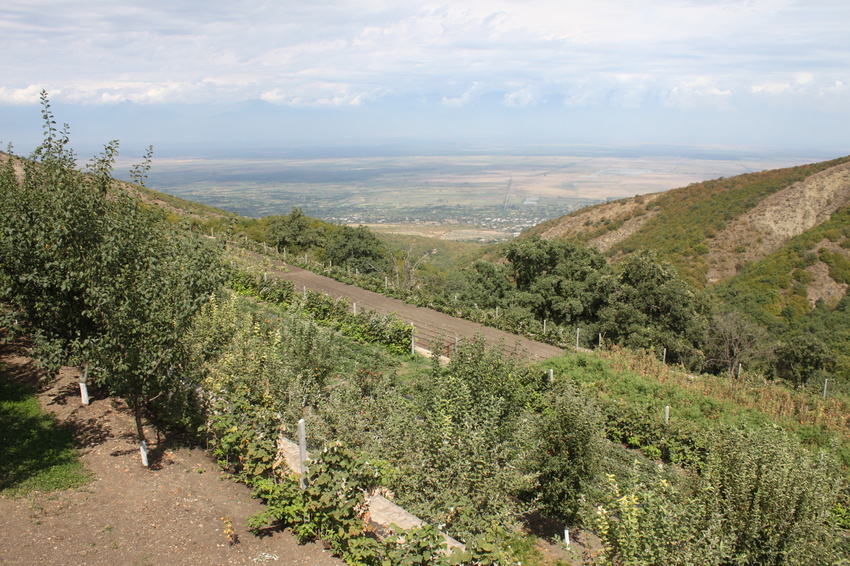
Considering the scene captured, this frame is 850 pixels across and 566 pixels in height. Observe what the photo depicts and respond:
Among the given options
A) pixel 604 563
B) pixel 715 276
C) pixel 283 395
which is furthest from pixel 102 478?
pixel 715 276

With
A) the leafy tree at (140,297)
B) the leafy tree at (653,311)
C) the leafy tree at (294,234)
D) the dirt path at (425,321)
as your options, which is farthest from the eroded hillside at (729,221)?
the leafy tree at (140,297)

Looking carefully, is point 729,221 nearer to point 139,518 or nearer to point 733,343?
point 733,343

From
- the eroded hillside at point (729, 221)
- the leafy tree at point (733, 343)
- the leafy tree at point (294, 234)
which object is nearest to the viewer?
the leafy tree at point (733, 343)

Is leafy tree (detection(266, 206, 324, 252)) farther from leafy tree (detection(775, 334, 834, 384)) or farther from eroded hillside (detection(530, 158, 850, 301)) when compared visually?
leafy tree (detection(775, 334, 834, 384))

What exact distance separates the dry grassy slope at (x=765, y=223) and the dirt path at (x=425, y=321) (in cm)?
1720

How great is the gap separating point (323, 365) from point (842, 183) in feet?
160

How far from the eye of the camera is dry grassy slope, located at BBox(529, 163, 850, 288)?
3716 cm

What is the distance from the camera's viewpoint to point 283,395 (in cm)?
817

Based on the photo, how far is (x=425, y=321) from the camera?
21.0 meters

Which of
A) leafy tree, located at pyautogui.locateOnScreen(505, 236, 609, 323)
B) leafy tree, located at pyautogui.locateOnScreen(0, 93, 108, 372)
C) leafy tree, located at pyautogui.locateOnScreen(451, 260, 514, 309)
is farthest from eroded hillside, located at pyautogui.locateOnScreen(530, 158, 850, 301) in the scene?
leafy tree, located at pyautogui.locateOnScreen(0, 93, 108, 372)

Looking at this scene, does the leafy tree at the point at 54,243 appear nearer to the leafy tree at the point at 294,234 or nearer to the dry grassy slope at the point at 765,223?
the leafy tree at the point at 294,234

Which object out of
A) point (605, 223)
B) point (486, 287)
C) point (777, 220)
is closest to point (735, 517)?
point (486, 287)

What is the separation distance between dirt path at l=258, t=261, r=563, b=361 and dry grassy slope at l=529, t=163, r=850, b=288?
17.2 metres

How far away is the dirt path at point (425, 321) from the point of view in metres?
18.1
